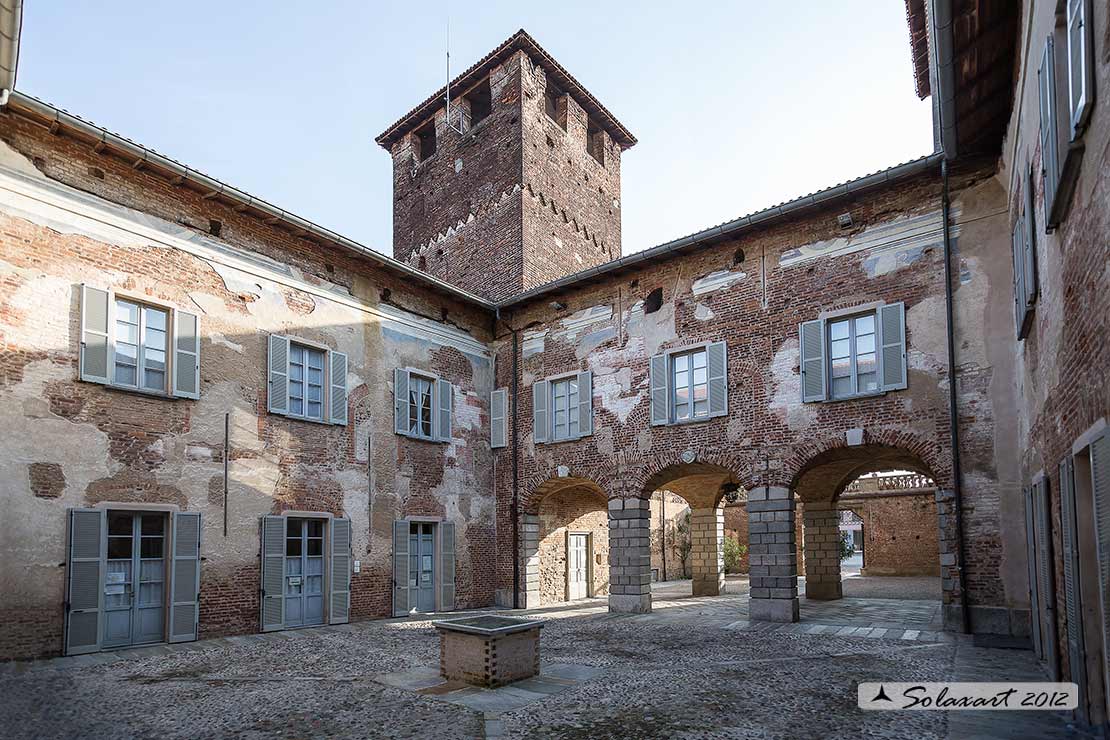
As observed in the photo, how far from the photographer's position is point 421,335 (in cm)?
1545

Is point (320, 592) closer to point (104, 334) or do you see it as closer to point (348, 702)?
point (104, 334)

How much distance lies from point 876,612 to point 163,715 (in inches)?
474

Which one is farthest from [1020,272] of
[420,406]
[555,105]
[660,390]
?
[555,105]

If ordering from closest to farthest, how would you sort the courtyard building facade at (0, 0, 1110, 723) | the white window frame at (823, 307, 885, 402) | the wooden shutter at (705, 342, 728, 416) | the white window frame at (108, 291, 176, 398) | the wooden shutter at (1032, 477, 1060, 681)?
the wooden shutter at (1032, 477, 1060, 681), the courtyard building facade at (0, 0, 1110, 723), the white window frame at (108, 291, 176, 398), the white window frame at (823, 307, 885, 402), the wooden shutter at (705, 342, 728, 416)

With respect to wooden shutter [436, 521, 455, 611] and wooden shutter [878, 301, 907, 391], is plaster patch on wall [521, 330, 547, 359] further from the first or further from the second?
wooden shutter [878, 301, 907, 391]

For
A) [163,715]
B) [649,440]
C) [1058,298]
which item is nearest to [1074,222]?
[1058,298]

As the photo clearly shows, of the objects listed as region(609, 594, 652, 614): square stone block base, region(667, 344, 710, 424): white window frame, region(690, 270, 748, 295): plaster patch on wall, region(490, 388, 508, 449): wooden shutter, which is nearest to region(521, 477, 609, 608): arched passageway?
region(490, 388, 508, 449): wooden shutter

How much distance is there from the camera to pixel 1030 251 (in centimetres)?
741

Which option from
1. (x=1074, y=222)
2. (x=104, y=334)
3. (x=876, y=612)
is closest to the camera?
(x=1074, y=222)

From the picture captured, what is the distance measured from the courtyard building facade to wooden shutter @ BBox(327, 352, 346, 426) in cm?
5

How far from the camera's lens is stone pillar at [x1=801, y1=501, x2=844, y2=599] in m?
16.9

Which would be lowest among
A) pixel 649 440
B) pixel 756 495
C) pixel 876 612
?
pixel 876 612

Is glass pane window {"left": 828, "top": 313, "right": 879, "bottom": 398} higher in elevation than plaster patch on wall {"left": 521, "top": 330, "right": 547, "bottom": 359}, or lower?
lower

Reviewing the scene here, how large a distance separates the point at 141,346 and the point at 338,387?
3411mm
